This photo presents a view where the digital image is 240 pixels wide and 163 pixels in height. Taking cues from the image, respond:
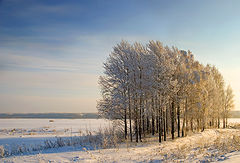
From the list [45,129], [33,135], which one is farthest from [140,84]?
[45,129]

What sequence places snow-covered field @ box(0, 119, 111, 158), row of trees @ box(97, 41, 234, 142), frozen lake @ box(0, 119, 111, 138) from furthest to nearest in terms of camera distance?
frozen lake @ box(0, 119, 111, 138) → row of trees @ box(97, 41, 234, 142) → snow-covered field @ box(0, 119, 111, 158)

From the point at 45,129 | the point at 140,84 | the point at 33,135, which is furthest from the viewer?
the point at 45,129

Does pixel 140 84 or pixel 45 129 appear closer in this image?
pixel 140 84

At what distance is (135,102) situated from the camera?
21281mm

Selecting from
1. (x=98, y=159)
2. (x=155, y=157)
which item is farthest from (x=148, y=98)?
(x=98, y=159)

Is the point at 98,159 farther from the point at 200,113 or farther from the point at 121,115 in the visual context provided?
the point at 200,113

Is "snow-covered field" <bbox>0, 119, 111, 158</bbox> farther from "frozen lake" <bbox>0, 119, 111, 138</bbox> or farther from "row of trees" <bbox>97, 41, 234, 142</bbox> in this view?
"row of trees" <bbox>97, 41, 234, 142</bbox>

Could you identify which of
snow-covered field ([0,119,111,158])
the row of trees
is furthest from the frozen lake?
the row of trees

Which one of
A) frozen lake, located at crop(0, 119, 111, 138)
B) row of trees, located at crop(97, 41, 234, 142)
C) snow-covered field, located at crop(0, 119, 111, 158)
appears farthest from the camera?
frozen lake, located at crop(0, 119, 111, 138)

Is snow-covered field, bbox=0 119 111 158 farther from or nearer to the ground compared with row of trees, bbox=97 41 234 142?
nearer to the ground

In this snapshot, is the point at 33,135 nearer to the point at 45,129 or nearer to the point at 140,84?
the point at 45,129

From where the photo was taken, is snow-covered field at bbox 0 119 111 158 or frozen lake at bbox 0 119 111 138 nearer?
snow-covered field at bbox 0 119 111 158

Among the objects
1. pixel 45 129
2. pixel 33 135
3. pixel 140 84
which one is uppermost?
pixel 140 84

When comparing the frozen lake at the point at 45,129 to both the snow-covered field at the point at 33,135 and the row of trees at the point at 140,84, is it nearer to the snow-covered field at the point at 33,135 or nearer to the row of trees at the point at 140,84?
the snow-covered field at the point at 33,135
